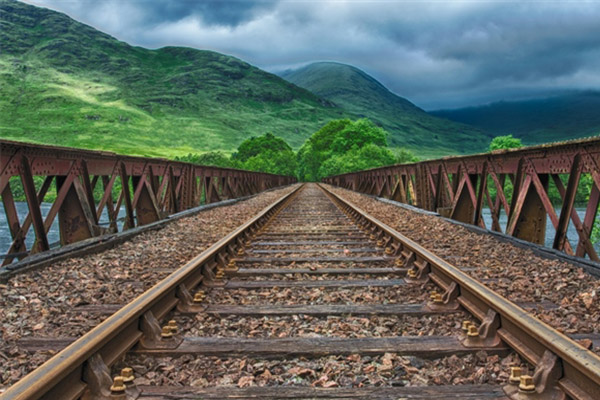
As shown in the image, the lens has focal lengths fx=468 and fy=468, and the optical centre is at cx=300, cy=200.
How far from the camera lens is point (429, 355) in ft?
10.1

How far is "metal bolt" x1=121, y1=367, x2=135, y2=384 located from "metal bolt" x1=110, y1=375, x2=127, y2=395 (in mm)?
65

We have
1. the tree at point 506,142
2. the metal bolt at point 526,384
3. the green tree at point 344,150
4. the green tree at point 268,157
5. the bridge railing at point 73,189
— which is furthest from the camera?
the green tree at point 268,157

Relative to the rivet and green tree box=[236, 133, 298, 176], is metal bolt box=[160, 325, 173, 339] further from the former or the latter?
green tree box=[236, 133, 298, 176]

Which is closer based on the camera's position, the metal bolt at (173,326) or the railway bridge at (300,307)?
the railway bridge at (300,307)

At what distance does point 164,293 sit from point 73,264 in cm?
272

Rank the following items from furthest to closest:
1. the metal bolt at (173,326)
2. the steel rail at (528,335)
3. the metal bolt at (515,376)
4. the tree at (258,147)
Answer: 1. the tree at (258,147)
2. the metal bolt at (173,326)
3. the metal bolt at (515,376)
4. the steel rail at (528,335)

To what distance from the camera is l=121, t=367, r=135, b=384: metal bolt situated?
2666 mm

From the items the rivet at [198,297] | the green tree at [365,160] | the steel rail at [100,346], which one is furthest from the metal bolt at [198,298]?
the green tree at [365,160]

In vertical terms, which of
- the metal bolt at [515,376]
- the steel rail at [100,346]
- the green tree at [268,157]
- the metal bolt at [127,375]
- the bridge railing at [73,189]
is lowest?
the metal bolt at [515,376]

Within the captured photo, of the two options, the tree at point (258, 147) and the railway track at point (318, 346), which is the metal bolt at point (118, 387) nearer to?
the railway track at point (318, 346)

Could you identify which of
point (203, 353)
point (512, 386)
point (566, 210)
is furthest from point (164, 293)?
point (566, 210)

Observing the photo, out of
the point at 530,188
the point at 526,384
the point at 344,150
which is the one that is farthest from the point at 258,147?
the point at 526,384

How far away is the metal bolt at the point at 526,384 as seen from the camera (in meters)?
2.53

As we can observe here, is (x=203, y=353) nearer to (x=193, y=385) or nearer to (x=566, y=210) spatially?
(x=193, y=385)
